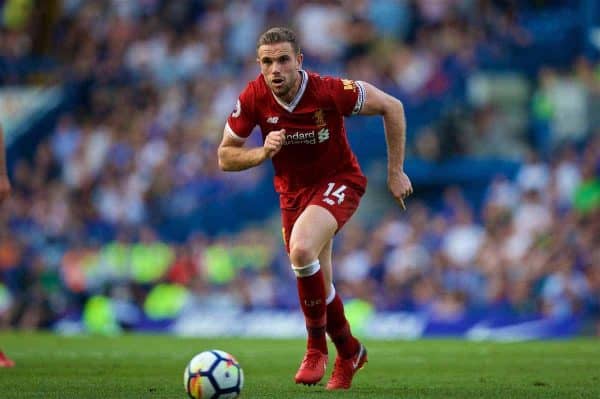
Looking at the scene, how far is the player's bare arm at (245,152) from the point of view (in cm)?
823

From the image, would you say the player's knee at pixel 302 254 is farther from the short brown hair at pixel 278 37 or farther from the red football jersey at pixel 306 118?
the short brown hair at pixel 278 37

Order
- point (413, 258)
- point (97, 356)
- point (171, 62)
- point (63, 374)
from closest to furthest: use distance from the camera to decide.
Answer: point (63, 374)
point (97, 356)
point (413, 258)
point (171, 62)

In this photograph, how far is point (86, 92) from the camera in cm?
2452

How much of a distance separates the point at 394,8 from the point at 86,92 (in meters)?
6.71

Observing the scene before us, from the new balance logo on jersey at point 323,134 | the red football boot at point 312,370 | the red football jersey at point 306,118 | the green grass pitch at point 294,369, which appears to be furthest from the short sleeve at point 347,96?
the green grass pitch at point 294,369

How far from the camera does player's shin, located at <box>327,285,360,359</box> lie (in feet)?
29.8

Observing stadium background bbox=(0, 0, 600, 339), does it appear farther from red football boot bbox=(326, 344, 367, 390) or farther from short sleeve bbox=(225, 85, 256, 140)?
short sleeve bbox=(225, 85, 256, 140)

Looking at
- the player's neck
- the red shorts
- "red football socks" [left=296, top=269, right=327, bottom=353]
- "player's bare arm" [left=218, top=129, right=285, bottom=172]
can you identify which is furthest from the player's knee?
the player's neck

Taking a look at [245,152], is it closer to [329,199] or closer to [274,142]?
[274,142]

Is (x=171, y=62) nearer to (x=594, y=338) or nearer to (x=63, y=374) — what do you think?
(x=594, y=338)

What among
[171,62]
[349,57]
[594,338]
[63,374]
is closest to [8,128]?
[171,62]

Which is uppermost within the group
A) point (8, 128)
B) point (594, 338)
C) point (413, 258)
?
point (8, 128)

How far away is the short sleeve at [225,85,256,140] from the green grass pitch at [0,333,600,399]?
1713 mm

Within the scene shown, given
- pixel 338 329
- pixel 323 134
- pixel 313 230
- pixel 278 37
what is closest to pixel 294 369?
pixel 338 329
